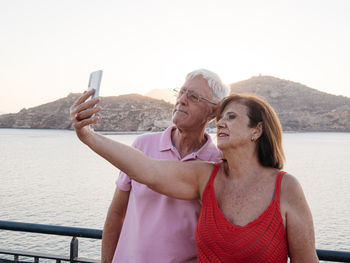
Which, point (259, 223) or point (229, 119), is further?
point (229, 119)

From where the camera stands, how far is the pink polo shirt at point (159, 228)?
189 centimetres

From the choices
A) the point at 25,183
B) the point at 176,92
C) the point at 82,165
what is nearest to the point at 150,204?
the point at 176,92

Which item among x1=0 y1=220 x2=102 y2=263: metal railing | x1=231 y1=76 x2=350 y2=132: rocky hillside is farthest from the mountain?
x1=0 y1=220 x2=102 y2=263: metal railing

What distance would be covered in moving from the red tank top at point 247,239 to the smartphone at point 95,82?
2.49 ft

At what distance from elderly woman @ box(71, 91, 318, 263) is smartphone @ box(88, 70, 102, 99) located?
0.13ft

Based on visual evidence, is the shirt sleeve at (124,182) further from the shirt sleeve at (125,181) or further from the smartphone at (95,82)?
the smartphone at (95,82)

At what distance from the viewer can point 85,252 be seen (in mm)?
11742

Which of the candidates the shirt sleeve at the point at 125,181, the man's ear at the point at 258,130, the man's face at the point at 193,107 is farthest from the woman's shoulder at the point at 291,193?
the shirt sleeve at the point at 125,181

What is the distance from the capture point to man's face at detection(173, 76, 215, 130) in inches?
82.2

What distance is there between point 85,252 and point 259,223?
36.7 ft

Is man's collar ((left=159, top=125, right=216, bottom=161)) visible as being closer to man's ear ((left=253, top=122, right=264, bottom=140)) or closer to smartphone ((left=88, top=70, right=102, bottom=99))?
man's ear ((left=253, top=122, right=264, bottom=140))

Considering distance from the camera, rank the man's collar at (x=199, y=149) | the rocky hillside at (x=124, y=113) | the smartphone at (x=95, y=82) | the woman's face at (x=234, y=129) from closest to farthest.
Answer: the smartphone at (x=95, y=82), the woman's face at (x=234, y=129), the man's collar at (x=199, y=149), the rocky hillside at (x=124, y=113)

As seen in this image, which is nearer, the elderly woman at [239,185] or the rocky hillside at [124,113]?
the elderly woman at [239,185]

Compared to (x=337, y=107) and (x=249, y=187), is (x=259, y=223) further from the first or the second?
(x=337, y=107)
